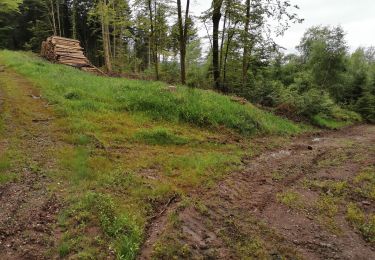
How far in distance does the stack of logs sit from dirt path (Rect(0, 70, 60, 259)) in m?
8.00

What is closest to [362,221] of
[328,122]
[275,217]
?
[275,217]

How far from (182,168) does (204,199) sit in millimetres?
1441

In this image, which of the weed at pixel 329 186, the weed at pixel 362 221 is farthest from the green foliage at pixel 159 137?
the weed at pixel 362 221

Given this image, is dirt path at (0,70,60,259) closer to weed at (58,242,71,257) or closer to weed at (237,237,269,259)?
weed at (58,242,71,257)

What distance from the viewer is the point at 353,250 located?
518 centimetres

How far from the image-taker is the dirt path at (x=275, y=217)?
493cm

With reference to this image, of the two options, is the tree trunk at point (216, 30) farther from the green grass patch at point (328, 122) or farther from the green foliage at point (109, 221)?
the green foliage at point (109, 221)

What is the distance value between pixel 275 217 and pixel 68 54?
55.0 ft

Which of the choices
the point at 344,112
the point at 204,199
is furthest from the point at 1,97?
the point at 344,112

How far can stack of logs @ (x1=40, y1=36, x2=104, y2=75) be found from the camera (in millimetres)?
18469

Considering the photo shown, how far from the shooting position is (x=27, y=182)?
5984mm

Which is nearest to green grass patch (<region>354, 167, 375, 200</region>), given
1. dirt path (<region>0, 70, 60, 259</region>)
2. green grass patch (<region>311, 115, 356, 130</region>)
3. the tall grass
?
the tall grass

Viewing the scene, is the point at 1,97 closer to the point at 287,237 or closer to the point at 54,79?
the point at 54,79

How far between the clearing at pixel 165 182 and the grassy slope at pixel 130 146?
0.03 meters
